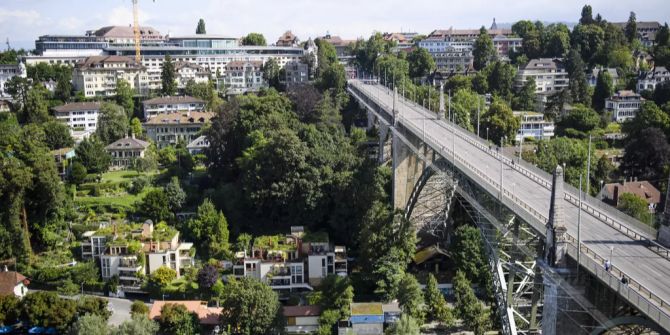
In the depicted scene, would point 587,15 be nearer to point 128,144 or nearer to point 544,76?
point 544,76

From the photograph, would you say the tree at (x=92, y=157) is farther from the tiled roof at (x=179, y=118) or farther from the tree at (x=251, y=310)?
the tree at (x=251, y=310)

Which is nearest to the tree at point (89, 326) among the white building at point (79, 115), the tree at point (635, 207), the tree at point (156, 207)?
the tree at point (156, 207)

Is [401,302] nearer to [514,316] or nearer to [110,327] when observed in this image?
[514,316]

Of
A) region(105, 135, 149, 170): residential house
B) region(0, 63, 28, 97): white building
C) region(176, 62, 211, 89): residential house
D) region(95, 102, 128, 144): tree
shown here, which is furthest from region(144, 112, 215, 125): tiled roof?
region(0, 63, 28, 97): white building

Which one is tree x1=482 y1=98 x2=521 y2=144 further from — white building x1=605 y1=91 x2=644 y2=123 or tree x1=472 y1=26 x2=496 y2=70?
tree x1=472 y1=26 x2=496 y2=70

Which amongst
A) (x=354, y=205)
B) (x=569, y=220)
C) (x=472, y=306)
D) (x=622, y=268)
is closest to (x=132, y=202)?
(x=354, y=205)

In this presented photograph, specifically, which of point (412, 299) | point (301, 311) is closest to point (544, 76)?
A: point (412, 299)
